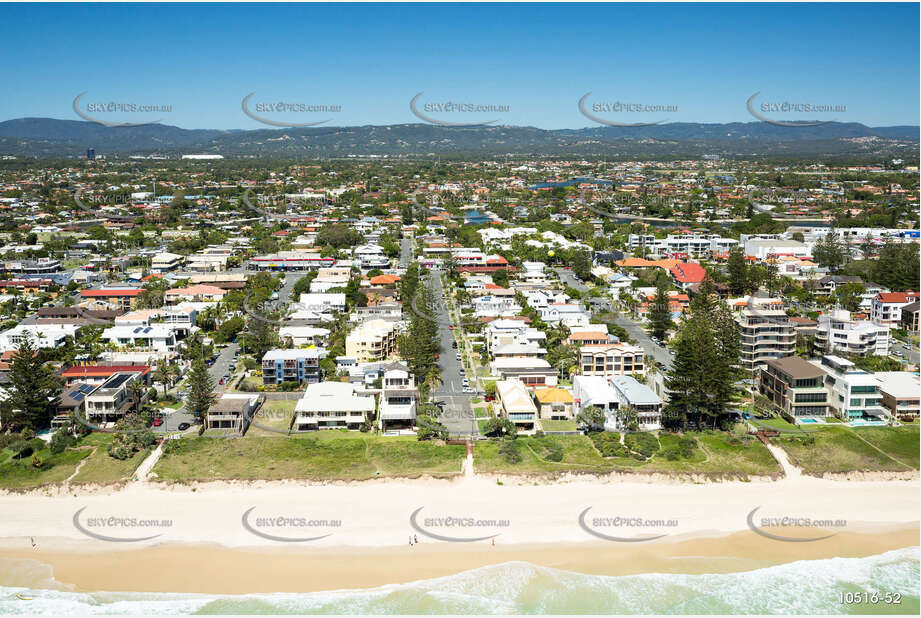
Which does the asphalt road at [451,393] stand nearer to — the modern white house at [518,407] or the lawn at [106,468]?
the modern white house at [518,407]

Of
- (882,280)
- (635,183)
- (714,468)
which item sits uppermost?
(635,183)

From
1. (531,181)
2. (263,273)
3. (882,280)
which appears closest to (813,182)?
(531,181)

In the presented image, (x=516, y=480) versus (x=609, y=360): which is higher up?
(x=609, y=360)

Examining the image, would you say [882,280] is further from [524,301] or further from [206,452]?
[206,452]

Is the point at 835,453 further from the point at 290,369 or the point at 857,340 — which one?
the point at 290,369

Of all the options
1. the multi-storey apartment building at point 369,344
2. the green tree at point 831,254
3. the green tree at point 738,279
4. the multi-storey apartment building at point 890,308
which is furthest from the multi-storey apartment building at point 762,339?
the green tree at point 831,254

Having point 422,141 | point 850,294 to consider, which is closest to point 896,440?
point 850,294
